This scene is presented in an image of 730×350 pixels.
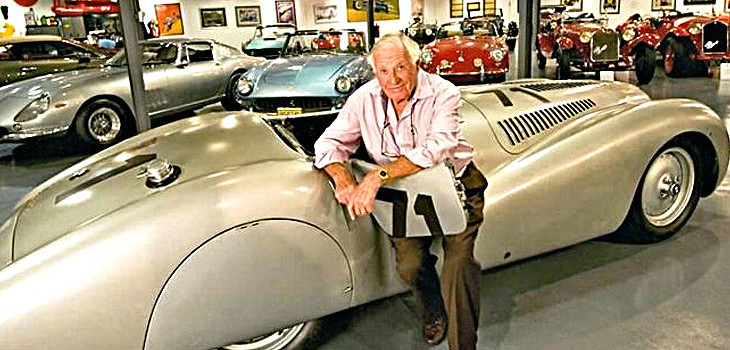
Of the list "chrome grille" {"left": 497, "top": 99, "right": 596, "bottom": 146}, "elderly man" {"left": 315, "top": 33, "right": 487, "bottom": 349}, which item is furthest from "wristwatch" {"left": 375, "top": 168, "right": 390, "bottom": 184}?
"chrome grille" {"left": 497, "top": 99, "right": 596, "bottom": 146}

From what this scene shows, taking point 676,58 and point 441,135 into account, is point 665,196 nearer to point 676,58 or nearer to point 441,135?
point 441,135

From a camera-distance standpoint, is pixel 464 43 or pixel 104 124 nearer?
pixel 104 124

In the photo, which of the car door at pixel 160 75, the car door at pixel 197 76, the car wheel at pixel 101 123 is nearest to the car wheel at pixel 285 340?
the car wheel at pixel 101 123

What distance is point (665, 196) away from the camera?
10.1 ft

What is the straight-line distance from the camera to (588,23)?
11.0 meters

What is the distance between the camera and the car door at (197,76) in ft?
24.2

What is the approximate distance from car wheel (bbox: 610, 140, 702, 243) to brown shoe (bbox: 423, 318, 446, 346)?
49.9 inches

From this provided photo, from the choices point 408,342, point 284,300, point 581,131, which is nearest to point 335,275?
point 284,300

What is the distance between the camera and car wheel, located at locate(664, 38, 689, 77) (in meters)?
10.3

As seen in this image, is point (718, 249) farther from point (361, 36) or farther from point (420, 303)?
point (361, 36)

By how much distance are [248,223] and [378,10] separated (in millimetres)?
17826

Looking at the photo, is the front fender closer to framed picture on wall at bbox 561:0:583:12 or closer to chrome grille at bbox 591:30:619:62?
chrome grille at bbox 591:30:619:62

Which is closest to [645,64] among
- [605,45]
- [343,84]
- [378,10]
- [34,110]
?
[605,45]

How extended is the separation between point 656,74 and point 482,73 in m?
4.78
